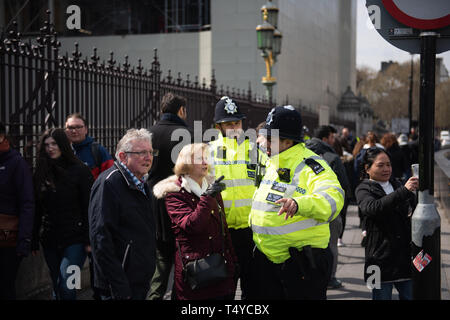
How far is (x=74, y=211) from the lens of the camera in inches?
216

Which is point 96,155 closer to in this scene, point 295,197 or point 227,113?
point 227,113

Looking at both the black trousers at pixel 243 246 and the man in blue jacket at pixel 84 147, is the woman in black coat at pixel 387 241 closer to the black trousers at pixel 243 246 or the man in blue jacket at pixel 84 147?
the black trousers at pixel 243 246

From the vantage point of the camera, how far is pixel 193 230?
4406mm

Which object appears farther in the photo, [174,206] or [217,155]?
[217,155]

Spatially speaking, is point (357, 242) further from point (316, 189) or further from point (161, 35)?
point (161, 35)

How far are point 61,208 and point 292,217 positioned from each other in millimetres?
2289

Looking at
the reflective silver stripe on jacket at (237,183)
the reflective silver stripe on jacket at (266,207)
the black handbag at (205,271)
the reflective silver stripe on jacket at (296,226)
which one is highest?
the reflective silver stripe on jacket at (237,183)

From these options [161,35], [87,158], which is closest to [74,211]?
[87,158]

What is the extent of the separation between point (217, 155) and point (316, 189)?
1.49m

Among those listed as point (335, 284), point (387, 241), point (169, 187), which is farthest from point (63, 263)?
point (335, 284)

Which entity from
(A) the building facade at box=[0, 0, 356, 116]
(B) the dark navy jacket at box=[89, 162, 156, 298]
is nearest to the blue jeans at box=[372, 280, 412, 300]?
(B) the dark navy jacket at box=[89, 162, 156, 298]

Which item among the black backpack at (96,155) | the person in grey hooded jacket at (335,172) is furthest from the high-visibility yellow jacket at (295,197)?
the person in grey hooded jacket at (335,172)

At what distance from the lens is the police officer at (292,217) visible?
4121 mm
